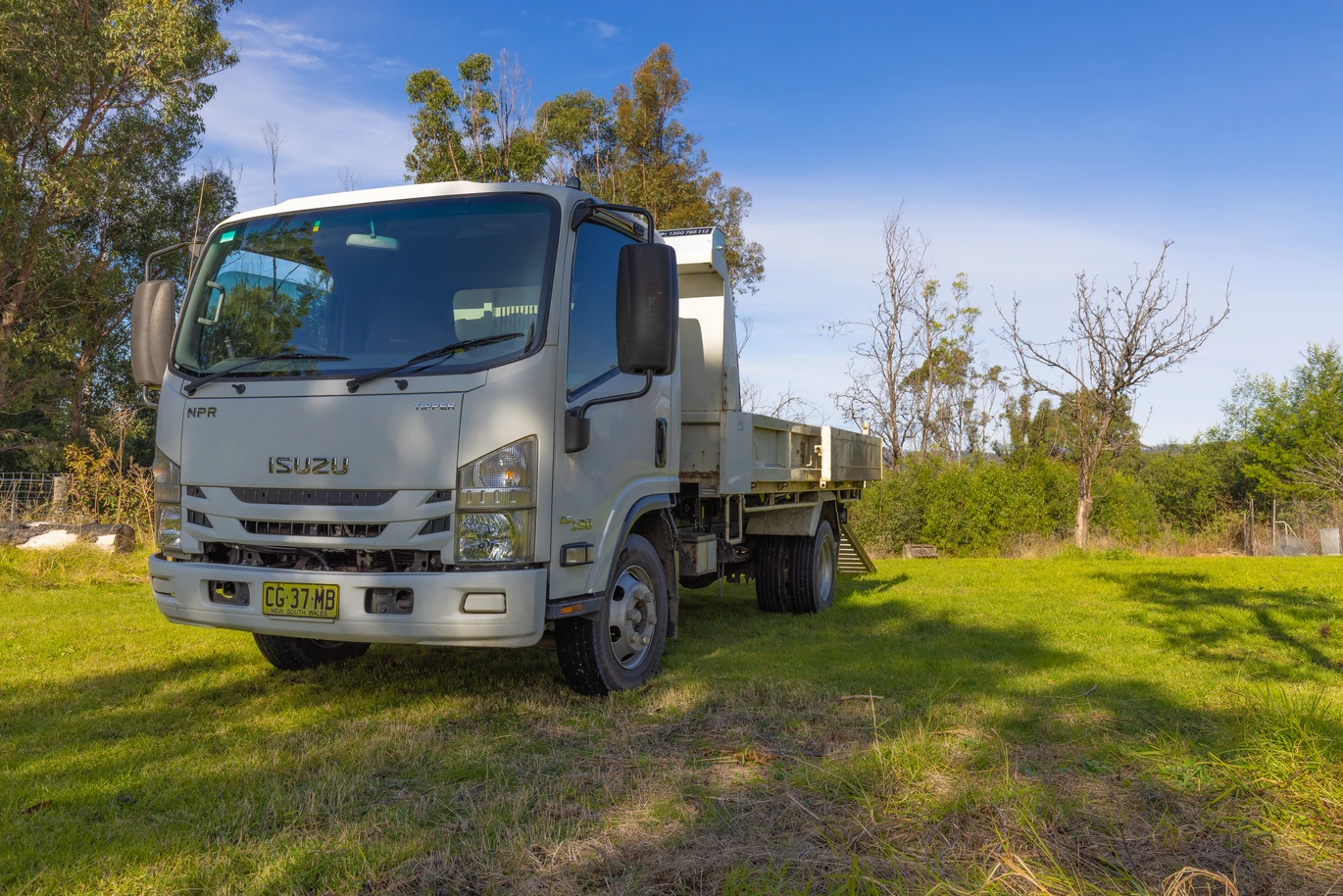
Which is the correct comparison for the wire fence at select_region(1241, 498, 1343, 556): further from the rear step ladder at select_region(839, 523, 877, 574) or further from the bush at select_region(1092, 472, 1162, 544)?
the rear step ladder at select_region(839, 523, 877, 574)

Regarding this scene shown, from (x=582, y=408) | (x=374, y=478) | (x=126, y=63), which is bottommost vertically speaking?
(x=374, y=478)

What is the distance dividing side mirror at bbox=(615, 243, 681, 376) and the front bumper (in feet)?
3.88

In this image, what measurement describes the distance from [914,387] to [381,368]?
91.6 feet

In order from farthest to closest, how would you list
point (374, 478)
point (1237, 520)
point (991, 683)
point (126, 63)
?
1. point (1237, 520)
2. point (126, 63)
3. point (991, 683)
4. point (374, 478)

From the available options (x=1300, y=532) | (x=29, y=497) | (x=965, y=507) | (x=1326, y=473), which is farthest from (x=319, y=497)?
(x=1326, y=473)

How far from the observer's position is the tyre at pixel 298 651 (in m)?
5.80

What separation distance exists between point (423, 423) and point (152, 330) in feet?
6.38

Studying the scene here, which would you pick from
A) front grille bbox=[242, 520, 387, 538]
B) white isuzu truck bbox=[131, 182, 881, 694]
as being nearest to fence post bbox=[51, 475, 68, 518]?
white isuzu truck bbox=[131, 182, 881, 694]

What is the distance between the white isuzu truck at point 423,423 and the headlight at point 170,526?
0.06ft

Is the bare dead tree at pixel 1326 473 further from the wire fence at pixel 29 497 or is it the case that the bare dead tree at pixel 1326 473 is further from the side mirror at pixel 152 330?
the side mirror at pixel 152 330

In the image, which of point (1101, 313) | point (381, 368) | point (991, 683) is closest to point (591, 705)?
point (381, 368)

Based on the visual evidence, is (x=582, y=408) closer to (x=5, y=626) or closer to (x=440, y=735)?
(x=440, y=735)

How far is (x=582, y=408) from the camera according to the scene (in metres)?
4.80

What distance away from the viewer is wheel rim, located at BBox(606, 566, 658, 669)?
211 inches
